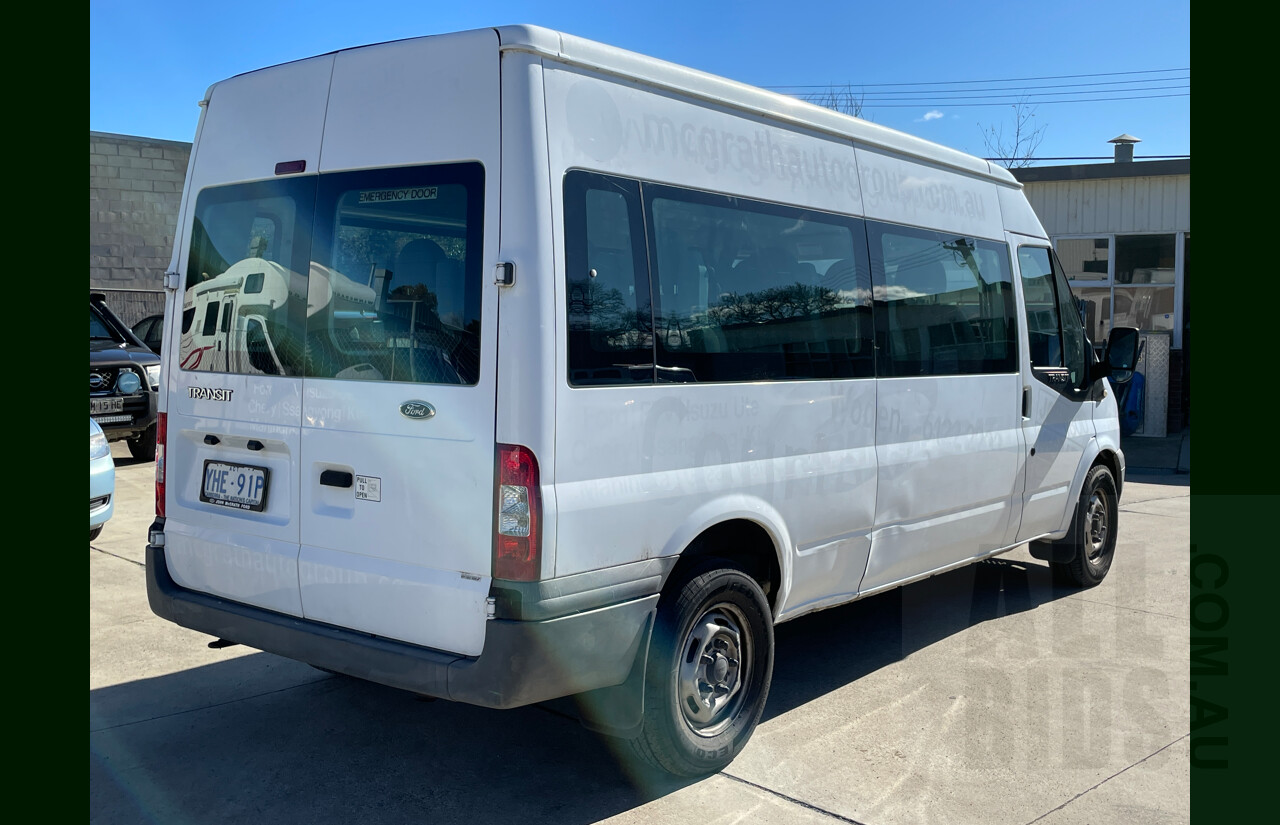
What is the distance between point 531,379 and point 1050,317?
13.9ft

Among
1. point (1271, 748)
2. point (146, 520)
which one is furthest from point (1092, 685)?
point (146, 520)

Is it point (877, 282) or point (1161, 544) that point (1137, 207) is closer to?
point (1161, 544)

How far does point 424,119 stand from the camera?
12.1ft

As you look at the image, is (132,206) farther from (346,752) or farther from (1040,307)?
(346,752)

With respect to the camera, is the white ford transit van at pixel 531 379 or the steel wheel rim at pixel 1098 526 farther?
the steel wheel rim at pixel 1098 526

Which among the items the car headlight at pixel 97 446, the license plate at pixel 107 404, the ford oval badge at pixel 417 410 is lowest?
the car headlight at pixel 97 446

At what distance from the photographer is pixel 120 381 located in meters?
11.4

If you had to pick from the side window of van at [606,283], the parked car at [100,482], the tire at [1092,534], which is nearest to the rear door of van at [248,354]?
the side window of van at [606,283]

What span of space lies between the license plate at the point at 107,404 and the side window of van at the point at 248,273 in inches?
302

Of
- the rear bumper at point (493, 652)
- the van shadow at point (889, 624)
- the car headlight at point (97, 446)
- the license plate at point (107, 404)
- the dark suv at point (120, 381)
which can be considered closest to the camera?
the rear bumper at point (493, 652)

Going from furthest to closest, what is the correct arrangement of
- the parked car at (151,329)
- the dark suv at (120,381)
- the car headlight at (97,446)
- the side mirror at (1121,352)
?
the parked car at (151,329)
the dark suv at (120,381)
the car headlight at (97,446)
the side mirror at (1121,352)

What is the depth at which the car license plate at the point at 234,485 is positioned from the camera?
4.08 m

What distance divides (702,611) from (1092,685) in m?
2.38

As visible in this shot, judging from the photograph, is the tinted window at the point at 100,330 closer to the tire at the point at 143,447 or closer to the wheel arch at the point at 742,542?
the tire at the point at 143,447
